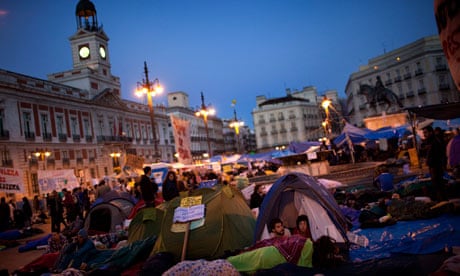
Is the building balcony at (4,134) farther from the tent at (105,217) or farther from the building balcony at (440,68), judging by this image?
the building balcony at (440,68)

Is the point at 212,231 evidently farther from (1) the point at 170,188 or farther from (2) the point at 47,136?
(2) the point at 47,136

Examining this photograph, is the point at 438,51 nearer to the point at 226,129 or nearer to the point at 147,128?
the point at 147,128

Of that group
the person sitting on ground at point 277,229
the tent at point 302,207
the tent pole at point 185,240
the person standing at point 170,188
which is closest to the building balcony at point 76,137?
the person standing at point 170,188

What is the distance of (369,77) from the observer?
179 ft

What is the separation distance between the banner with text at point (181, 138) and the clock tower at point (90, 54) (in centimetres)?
2898

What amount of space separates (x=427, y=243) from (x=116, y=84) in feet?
147

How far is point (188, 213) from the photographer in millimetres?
7742

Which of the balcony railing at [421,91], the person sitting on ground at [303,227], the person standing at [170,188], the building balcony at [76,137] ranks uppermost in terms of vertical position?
the balcony railing at [421,91]

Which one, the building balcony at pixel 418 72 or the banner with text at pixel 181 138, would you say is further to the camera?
the building balcony at pixel 418 72

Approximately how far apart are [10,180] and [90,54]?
33.6 metres

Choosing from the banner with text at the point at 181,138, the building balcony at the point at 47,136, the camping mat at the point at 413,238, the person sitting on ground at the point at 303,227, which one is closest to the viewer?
the camping mat at the point at 413,238

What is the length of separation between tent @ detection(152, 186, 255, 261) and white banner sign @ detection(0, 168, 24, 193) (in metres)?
7.65

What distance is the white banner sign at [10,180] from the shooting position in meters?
12.9

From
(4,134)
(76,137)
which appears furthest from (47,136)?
(4,134)
